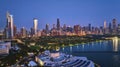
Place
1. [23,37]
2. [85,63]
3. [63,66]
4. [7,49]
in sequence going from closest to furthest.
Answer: [63,66]
[85,63]
[7,49]
[23,37]

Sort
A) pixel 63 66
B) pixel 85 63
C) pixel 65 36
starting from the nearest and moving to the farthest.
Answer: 1. pixel 63 66
2. pixel 85 63
3. pixel 65 36

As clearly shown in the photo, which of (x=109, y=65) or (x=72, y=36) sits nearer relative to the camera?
(x=109, y=65)

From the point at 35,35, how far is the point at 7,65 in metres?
18.0

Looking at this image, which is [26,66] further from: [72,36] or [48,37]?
[72,36]

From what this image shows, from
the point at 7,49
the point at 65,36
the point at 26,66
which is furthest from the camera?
the point at 65,36

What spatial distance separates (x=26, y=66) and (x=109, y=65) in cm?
425

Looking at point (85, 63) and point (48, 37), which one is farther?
point (48, 37)

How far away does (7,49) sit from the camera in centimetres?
1366

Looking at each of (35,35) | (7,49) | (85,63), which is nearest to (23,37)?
(35,35)

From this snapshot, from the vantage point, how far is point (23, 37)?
2509 centimetres

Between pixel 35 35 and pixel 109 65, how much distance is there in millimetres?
16111

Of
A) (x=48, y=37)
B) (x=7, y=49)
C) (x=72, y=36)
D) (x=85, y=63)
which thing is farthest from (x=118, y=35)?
(x=85, y=63)

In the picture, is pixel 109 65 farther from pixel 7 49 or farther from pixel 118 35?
pixel 118 35

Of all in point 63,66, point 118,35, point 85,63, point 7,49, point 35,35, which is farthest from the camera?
point 118,35
